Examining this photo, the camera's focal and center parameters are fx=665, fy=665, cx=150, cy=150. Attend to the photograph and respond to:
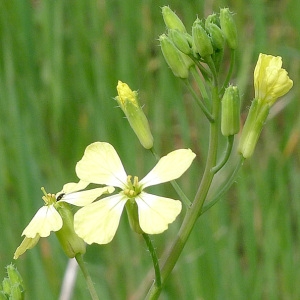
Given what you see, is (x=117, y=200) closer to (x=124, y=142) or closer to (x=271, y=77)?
(x=271, y=77)

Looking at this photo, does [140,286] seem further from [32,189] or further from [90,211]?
[90,211]

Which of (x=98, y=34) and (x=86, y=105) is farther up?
(x=98, y=34)

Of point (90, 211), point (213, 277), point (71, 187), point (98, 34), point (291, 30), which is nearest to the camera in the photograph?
point (90, 211)

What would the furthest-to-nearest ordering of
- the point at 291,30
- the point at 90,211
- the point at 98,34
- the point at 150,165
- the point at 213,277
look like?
the point at 291,30 < the point at 98,34 < the point at 150,165 < the point at 213,277 < the point at 90,211

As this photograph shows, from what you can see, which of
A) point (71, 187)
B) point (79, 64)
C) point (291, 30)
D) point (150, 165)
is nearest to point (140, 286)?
point (150, 165)

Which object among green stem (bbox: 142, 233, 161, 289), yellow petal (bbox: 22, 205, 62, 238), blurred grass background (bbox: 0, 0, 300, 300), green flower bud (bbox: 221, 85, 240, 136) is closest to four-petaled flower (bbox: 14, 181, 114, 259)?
yellow petal (bbox: 22, 205, 62, 238)
